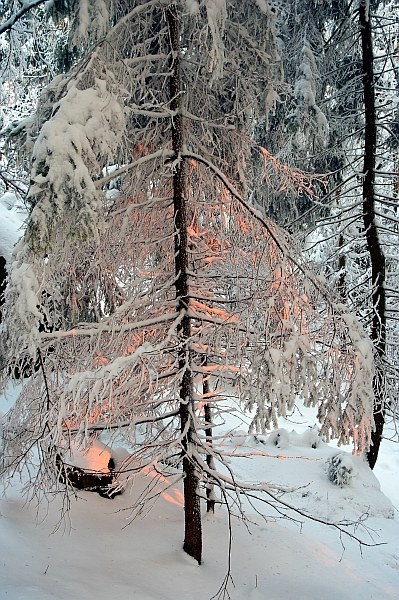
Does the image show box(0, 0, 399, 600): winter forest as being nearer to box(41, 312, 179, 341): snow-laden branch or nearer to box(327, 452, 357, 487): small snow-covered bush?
box(41, 312, 179, 341): snow-laden branch

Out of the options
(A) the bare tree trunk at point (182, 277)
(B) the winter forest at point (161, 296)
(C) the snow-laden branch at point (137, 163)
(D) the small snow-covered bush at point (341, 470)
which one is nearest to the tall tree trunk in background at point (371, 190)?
(D) the small snow-covered bush at point (341, 470)

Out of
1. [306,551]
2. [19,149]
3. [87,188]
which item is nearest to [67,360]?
[87,188]

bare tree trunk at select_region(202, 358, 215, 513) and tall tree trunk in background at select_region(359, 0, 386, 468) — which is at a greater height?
tall tree trunk in background at select_region(359, 0, 386, 468)

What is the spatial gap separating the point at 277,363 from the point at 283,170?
89.8 inches

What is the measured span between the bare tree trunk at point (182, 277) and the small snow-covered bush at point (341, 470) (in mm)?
5250

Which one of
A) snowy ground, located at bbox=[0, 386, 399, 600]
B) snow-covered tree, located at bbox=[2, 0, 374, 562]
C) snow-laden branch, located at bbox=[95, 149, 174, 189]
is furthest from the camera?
snowy ground, located at bbox=[0, 386, 399, 600]

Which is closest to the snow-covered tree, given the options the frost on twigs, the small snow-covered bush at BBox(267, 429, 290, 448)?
the frost on twigs

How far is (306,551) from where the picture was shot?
6535 millimetres

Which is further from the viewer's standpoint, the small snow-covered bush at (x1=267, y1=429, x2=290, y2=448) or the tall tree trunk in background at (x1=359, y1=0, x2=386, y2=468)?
the small snow-covered bush at (x1=267, y1=429, x2=290, y2=448)

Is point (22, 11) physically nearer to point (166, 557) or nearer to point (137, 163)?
point (137, 163)

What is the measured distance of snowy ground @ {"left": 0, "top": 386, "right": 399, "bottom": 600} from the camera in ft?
15.7

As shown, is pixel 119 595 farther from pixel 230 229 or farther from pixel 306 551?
pixel 230 229

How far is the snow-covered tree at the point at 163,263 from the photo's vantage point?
3.75 meters

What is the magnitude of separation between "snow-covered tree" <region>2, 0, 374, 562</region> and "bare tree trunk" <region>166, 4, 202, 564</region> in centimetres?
2
